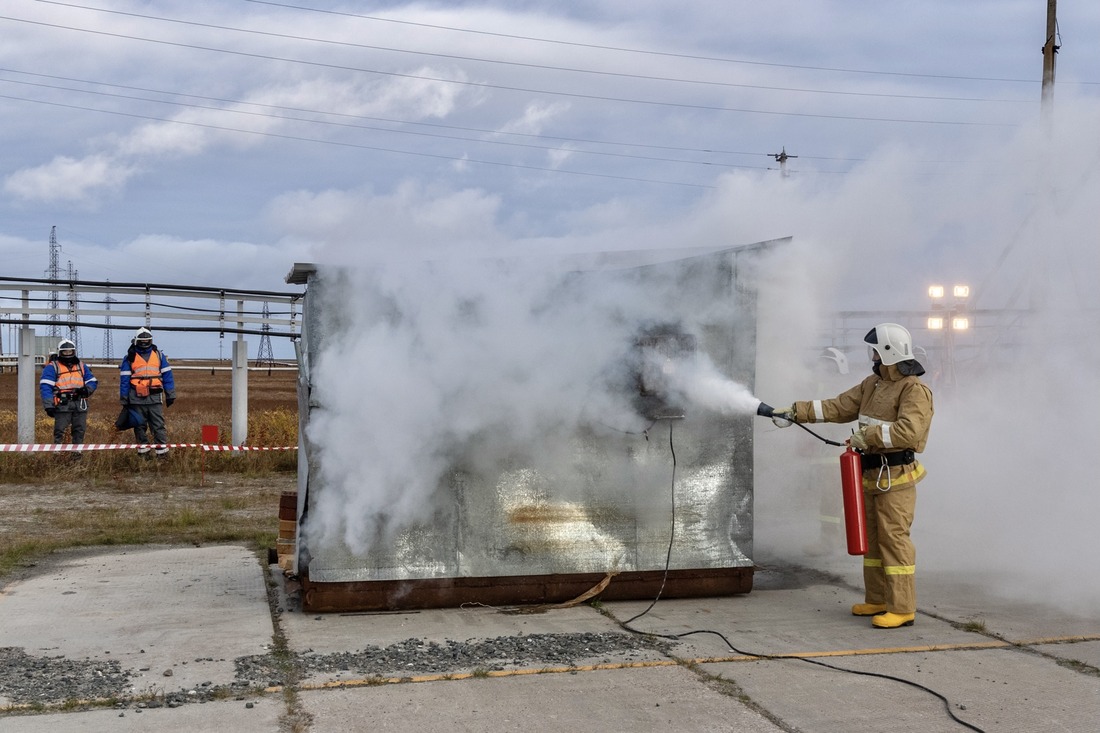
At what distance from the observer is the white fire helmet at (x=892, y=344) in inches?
251

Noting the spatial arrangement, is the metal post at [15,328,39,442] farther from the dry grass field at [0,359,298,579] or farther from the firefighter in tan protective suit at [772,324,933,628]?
the firefighter in tan protective suit at [772,324,933,628]

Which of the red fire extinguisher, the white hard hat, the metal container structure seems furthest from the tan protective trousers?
the white hard hat

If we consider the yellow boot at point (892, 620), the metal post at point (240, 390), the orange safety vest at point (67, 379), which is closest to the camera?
the yellow boot at point (892, 620)

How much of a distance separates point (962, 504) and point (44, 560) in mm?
8177

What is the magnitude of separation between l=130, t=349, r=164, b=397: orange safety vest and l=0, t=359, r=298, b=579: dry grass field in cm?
97

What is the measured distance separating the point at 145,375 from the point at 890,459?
34.8 ft

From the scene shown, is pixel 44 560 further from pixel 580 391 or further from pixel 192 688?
pixel 580 391

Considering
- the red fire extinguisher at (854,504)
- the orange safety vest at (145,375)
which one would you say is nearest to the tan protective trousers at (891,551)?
the red fire extinguisher at (854,504)

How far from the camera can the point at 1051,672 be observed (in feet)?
17.0

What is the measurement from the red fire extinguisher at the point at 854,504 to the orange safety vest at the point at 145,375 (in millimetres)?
10346

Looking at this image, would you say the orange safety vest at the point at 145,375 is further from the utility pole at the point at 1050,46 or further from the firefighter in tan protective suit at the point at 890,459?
the utility pole at the point at 1050,46

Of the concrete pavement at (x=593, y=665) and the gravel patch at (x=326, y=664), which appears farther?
the gravel patch at (x=326, y=664)

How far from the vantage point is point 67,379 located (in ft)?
44.9

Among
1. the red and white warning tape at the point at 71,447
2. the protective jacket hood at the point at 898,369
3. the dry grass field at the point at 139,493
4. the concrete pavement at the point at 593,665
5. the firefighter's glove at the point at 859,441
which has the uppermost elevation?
the protective jacket hood at the point at 898,369
